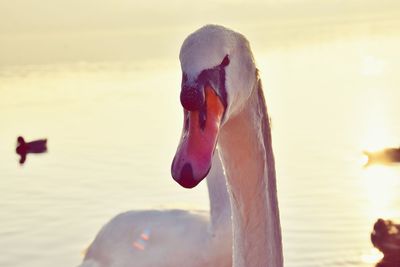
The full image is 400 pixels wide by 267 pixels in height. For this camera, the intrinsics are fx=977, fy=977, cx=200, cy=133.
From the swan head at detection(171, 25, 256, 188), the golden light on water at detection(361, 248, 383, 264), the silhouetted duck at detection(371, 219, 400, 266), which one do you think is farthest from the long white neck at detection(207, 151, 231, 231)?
the swan head at detection(171, 25, 256, 188)

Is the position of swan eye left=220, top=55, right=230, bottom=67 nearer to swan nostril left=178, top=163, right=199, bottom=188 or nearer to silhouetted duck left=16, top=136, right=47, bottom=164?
swan nostril left=178, top=163, right=199, bottom=188

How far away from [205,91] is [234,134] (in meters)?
0.56

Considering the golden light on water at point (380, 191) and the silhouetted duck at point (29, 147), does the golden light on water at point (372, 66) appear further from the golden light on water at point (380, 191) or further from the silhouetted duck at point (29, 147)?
the golden light on water at point (380, 191)

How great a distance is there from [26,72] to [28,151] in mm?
18176

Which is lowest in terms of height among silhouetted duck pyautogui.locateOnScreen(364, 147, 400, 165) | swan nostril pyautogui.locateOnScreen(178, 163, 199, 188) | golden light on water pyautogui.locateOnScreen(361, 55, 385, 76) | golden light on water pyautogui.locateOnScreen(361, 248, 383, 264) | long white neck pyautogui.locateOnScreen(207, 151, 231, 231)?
golden light on water pyautogui.locateOnScreen(361, 248, 383, 264)

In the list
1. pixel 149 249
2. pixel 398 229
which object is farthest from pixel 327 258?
pixel 149 249

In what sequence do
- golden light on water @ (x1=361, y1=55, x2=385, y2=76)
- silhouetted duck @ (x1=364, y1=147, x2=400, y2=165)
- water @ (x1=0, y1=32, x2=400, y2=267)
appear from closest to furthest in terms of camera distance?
water @ (x1=0, y1=32, x2=400, y2=267)
silhouetted duck @ (x1=364, y1=147, x2=400, y2=165)
golden light on water @ (x1=361, y1=55, x2=385, y2=76)

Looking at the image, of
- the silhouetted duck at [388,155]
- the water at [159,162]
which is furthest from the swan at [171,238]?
the silhouetted duck at [388,155]

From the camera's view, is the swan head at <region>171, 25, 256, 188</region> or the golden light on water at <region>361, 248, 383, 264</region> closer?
the swan head at <region>171, 25, 256, 188</region>

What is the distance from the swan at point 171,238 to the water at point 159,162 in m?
0.39

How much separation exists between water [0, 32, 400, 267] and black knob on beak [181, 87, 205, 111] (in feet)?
15.5

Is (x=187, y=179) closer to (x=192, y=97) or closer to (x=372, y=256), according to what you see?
(x=192, y=97)

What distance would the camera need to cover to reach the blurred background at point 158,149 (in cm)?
1070

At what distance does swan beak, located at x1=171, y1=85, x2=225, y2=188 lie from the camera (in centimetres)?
318
